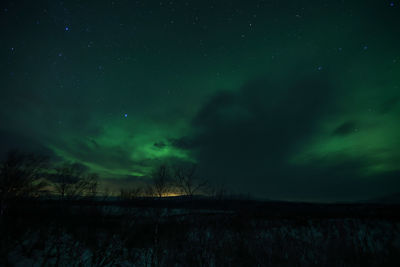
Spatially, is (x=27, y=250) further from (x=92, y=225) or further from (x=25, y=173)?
(x=92, y=225)

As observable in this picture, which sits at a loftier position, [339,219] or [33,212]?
[33,212]

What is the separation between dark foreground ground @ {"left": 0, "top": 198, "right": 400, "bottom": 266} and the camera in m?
11.0

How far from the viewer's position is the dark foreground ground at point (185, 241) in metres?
11.0

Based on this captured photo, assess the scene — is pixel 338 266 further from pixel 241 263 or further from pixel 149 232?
pixel 149 232

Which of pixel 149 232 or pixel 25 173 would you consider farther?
pixel 149 232

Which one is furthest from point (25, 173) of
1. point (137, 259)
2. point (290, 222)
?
point (290, 222)

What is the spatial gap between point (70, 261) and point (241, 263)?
12957mm

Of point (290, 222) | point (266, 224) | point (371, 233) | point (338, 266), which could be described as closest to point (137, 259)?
point (338, 266)

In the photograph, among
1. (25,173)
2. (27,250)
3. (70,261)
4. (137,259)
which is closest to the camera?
(70,261)

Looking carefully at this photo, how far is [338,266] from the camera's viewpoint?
8.98m

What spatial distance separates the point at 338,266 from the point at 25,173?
87.5 ft

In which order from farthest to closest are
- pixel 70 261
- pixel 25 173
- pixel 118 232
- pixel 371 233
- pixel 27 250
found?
pixel 371 233 < pixel 118 232 < pixel 25 173 < pixel 27 250 < pixel 70 261

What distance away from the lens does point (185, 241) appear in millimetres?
16953

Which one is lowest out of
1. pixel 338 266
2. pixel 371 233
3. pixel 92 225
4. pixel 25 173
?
pixel 371 233
